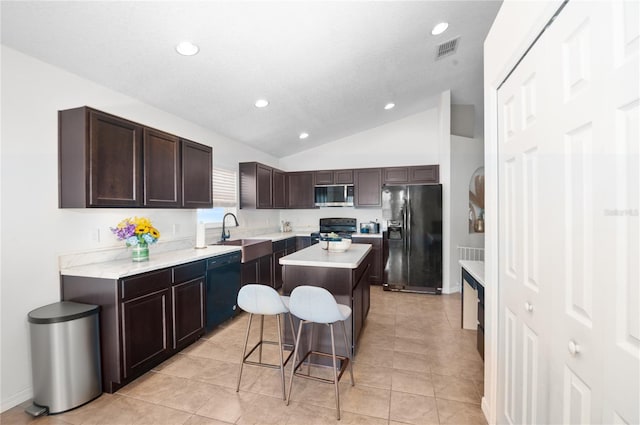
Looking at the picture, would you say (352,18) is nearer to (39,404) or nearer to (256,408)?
(256,408)

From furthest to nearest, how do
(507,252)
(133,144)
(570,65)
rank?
1. (133,144)
2. (507,252)
3. (570,65)

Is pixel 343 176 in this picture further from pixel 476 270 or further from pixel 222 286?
pixel 476 270

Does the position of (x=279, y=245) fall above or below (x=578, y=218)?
below

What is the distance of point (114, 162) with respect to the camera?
93.2 inches

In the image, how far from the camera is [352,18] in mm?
2311

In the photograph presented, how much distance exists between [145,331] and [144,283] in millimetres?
403

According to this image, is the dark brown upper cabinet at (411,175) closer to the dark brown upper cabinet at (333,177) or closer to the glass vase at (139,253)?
the dark brown upper cabinet at (333,177)

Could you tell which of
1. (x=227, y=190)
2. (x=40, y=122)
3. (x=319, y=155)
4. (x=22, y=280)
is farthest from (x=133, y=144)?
(x=319, y=155)

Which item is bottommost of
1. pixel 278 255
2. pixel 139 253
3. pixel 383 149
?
pixel 278 255

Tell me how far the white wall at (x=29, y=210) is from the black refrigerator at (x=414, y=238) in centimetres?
403

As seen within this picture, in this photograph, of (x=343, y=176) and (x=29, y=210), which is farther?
(x=343, y=176)

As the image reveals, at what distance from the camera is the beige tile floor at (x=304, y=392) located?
1.88m

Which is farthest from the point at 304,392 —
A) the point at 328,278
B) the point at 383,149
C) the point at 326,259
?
the point at 383,149

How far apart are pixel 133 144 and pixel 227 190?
1.95 meters
